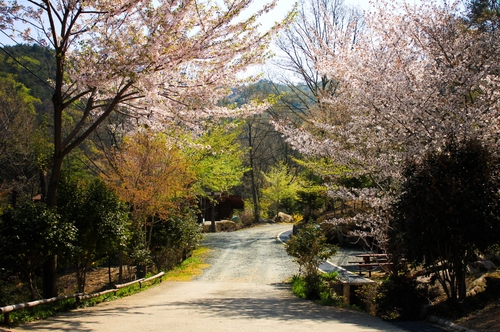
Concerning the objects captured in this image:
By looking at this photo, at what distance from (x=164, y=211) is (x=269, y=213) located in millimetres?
26231

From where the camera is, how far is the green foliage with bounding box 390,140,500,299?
777 cm

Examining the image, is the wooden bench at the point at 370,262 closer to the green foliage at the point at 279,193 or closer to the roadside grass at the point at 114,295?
the roadside grass at the point at 114,295

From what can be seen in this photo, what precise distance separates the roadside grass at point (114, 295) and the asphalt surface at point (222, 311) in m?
0.25

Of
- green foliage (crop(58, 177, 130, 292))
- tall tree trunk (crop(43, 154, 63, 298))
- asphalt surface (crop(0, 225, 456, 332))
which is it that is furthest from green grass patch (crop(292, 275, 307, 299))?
tall tree trunk (crop(43, 154, 63, 298))

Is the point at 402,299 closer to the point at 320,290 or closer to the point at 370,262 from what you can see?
the point at 320,290

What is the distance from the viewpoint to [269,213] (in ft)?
136

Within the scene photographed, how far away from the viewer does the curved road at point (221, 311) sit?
7047 millimetres

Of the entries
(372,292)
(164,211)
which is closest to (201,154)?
(164,211)

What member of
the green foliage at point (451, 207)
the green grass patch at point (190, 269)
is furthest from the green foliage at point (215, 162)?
the green foliage at point (451, 207)

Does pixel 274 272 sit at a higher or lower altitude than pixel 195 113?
lower

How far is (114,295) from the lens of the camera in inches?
474

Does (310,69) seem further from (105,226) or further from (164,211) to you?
(105,226)

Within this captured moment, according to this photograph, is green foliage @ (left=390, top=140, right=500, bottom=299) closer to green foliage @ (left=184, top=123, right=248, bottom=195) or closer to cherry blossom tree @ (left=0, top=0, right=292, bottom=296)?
cherry blossom tree @ (left=0, top=0, right=292, bottom=296)

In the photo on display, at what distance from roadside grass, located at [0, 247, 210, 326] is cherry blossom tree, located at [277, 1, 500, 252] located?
6655 mm
